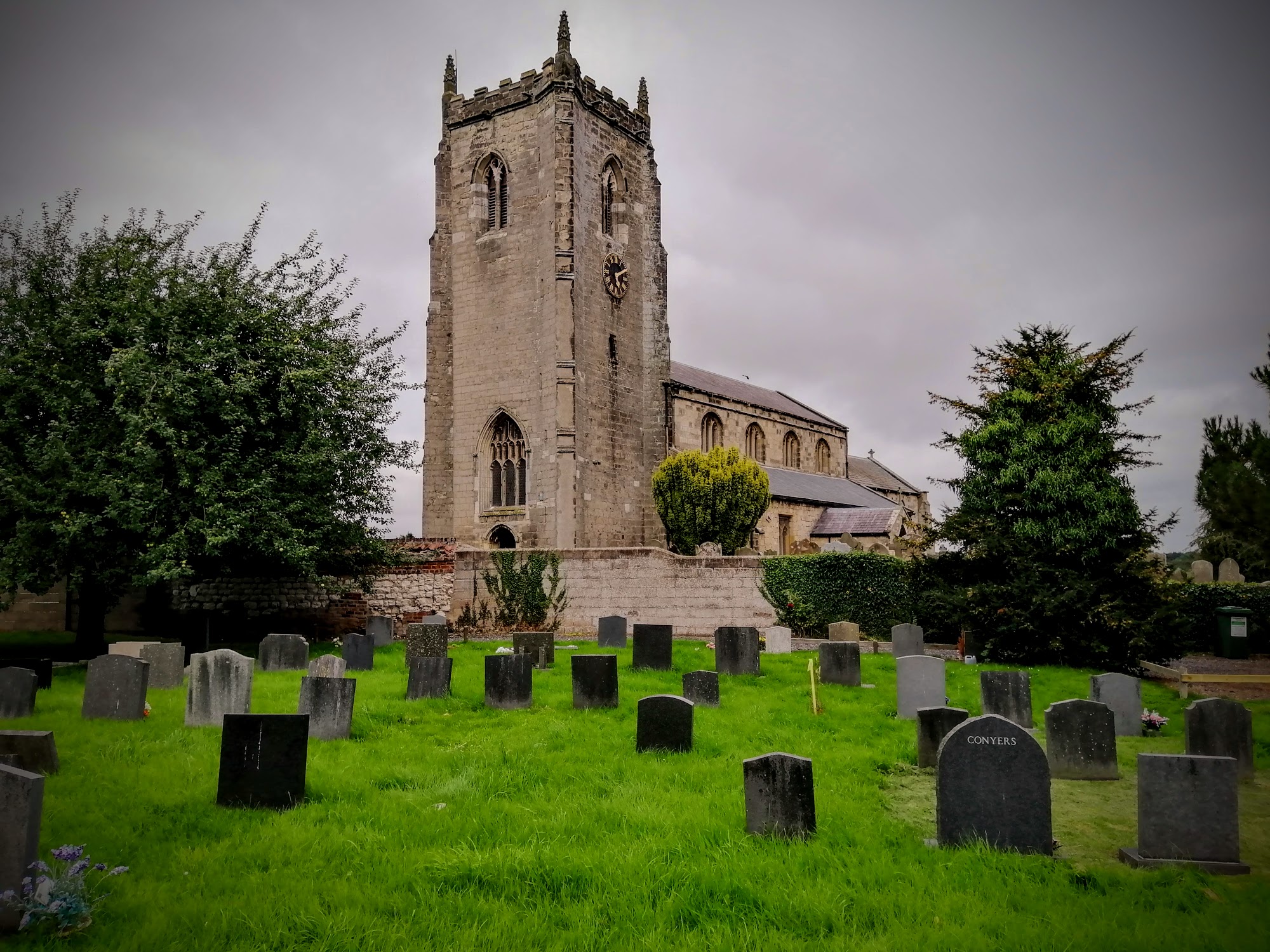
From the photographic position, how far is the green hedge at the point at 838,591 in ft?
63.7

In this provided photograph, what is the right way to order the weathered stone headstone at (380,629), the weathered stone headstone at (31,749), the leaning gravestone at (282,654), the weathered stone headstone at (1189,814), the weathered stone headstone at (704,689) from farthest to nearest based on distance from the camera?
1. the weathered stone headstone at (380,629)
2. the leaning gravestone at (282,654)
3. the weathered stone headstone at (704,689)
4. the weathered stone headstone at (31,749)
5. the weathered stone headstone at (1189,814)

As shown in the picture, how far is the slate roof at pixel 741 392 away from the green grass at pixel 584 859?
25.4 meters

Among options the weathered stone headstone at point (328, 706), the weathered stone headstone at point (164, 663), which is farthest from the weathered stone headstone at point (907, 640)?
the weathered stone headstone at point (164, 663)

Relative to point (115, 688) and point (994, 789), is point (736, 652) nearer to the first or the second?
point (994, 789)

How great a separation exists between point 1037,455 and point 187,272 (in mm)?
16644

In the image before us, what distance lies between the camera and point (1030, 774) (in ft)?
17.7

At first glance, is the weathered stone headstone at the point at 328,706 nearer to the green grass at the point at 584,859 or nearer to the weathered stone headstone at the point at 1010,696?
the green grass at the point at 584,859

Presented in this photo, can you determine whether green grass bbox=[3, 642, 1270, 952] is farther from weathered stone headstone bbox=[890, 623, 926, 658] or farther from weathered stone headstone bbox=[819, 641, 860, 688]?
weathered stone headstone bbox=[890, 623, 926, 658]

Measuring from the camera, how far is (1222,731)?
7.47 m

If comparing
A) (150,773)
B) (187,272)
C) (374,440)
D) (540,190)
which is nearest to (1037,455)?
(374,440)

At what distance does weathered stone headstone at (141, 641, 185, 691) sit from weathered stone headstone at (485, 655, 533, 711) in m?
4.88

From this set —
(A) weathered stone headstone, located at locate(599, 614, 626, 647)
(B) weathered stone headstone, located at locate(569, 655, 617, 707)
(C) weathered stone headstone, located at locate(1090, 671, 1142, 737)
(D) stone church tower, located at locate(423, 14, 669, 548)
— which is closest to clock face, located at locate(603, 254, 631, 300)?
(D) stone church tower, located at locate(423, 14, 669, 548)

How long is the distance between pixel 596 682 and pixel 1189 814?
6.49m

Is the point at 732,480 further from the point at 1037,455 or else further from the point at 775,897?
the point at 775,897
